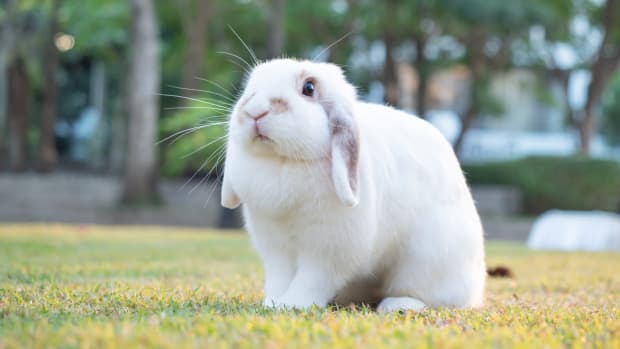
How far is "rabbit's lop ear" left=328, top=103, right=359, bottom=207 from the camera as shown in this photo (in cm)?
303

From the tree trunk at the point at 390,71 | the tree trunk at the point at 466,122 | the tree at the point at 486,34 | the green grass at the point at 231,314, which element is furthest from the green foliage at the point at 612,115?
the green grass at the point at 231,314

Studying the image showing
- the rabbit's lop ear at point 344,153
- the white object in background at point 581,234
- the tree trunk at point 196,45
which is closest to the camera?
the rabbit's lop ear at point 344,153

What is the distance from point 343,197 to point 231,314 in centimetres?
63

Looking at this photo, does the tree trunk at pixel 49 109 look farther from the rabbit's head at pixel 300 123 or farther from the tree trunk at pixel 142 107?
the rabbit's head at pixel 300 123

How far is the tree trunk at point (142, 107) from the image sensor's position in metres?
15.1

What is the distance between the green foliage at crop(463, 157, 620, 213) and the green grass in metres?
13.6

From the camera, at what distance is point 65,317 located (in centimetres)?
282

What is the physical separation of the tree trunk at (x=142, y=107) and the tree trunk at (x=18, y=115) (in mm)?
7052

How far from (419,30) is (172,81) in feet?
29.9

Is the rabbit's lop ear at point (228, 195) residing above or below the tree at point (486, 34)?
below

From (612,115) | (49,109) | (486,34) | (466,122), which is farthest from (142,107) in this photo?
(612,115)

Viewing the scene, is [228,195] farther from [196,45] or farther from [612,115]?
[612,115]

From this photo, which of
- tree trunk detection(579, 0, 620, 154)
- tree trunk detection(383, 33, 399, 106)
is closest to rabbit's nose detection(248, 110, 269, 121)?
tree trunk detection(383, 33, 399, 106)

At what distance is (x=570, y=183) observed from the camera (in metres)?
19.5
